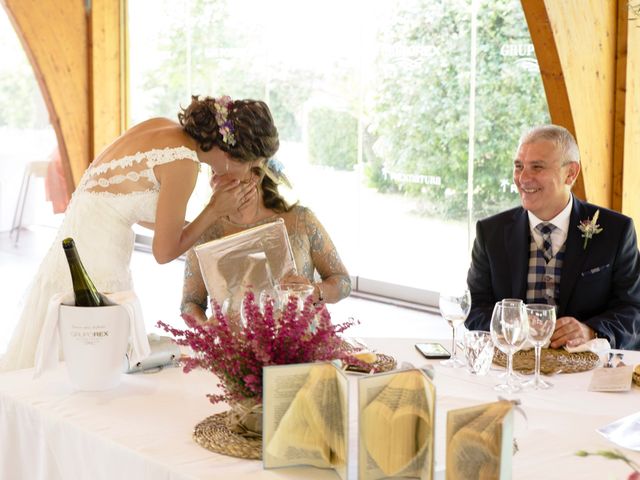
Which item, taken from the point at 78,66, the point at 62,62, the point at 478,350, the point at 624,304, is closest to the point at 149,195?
the point at 478,350

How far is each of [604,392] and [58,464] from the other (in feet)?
4.25

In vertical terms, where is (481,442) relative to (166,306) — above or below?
above

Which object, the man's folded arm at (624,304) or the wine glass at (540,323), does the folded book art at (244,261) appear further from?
the man's folded arm at (624,304)

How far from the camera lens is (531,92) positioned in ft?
20.9

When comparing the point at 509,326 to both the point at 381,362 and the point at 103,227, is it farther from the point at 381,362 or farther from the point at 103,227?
the point at 103,227

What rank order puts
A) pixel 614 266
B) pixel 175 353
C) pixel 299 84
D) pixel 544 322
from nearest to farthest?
pixel 544 322 < pixel 175 353 < pixel 614 266 < pixel 299 84

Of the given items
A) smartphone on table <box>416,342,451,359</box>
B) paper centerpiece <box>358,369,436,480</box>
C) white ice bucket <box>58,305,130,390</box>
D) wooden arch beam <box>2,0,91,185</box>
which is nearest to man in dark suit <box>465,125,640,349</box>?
smartphone on table <box>416,342,451,359</box>

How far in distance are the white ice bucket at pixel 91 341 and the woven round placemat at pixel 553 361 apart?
3.28 ft

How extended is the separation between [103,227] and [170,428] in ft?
5.55

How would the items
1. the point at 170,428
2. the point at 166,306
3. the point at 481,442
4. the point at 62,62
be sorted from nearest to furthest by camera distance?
the point at 481,442, the point at 170,428, the point at 166,306, the point at 62,62

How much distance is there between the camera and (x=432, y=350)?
2682mm

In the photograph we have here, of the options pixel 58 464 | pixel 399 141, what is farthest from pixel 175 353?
pixel 399 141

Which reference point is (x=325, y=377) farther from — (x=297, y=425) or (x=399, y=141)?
(x=399, y=141)

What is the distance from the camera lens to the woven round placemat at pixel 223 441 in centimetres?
192
